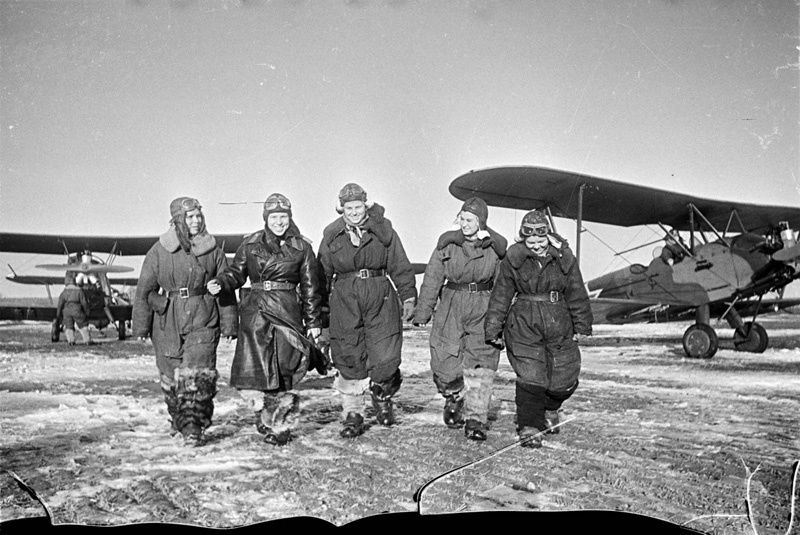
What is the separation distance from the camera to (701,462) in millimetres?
3080

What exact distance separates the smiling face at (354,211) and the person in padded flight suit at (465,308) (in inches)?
23.2

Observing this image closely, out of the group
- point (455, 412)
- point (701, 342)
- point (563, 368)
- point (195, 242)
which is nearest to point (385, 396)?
point (455, 412)

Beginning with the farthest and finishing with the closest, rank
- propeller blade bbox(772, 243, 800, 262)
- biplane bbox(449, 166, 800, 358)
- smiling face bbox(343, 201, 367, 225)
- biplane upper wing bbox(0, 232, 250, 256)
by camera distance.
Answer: biplane bbox(449, 166, 800, 358) → propeller blade bbox(772, 243, 800, 262) → biplane upper wing bbox(0, 232, 250, 256) → smiling face bbox(343, 201, 367, 225)

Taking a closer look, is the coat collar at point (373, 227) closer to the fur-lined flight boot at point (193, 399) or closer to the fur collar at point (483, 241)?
the fur collar at point (483, 241)

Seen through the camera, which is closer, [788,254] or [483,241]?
[483,241]

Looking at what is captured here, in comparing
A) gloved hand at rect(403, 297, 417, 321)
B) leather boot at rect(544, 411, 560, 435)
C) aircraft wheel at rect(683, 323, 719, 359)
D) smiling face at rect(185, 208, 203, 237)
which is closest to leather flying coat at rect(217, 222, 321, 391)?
smiling face at rect(185, 208, 203, 237)

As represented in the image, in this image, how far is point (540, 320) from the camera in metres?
3.22

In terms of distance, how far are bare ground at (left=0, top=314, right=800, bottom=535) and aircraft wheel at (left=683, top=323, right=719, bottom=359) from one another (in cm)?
307

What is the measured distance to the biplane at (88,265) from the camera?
4336mm

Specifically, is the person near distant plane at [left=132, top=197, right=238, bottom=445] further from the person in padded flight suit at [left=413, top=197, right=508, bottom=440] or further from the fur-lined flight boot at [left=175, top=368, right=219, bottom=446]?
the person in padded flight suit at [left=413, top=197, right=508, bottom=440]

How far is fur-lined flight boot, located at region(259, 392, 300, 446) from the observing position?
3.39m

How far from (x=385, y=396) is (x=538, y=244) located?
1450 millimetres

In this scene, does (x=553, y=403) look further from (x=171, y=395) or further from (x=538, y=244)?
(x=171, y=395)

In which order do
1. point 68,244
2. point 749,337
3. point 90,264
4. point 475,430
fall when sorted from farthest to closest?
point 749,337 → point 90,264 → point 68,244 → point 475,430
